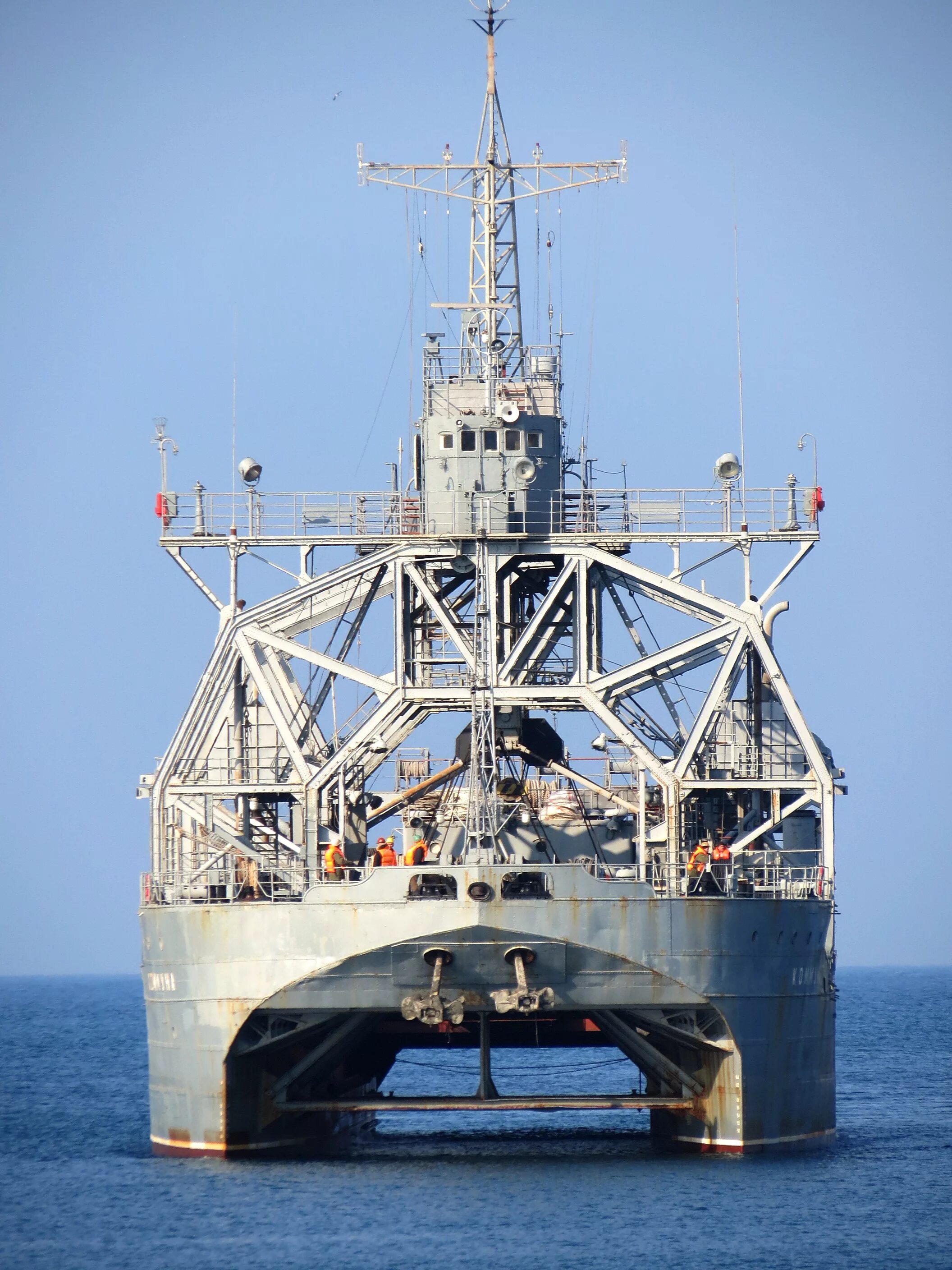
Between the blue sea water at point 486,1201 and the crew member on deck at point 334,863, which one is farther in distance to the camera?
the crew member on deck at point 334,863

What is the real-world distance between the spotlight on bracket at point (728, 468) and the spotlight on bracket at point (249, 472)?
375 inches

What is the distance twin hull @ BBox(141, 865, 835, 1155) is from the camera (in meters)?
42.2

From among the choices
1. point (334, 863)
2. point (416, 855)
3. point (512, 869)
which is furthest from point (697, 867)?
point (334, 863)

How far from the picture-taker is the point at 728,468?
1945 inches

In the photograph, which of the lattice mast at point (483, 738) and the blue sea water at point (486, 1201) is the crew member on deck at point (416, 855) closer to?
the lattice mast at point (483, 738)

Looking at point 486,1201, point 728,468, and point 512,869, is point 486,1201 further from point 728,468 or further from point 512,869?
point 728,468

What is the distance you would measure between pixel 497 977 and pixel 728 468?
1269 centimetres

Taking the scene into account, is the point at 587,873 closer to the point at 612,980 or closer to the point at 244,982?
the point at 612,980

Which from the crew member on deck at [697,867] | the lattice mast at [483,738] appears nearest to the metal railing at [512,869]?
the crew member on deck at [697,867]

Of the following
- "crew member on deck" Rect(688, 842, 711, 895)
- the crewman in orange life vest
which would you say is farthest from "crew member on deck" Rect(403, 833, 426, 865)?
"crew member on deck" Rect(688, 842, 711, 895)

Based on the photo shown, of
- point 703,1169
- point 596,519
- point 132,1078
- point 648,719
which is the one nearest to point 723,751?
point 648,719

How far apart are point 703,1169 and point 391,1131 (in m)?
11.7

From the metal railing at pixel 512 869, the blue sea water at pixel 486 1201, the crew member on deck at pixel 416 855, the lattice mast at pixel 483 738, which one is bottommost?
the blue sea water at pixel 486 1201

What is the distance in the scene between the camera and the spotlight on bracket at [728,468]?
49.4 metres
